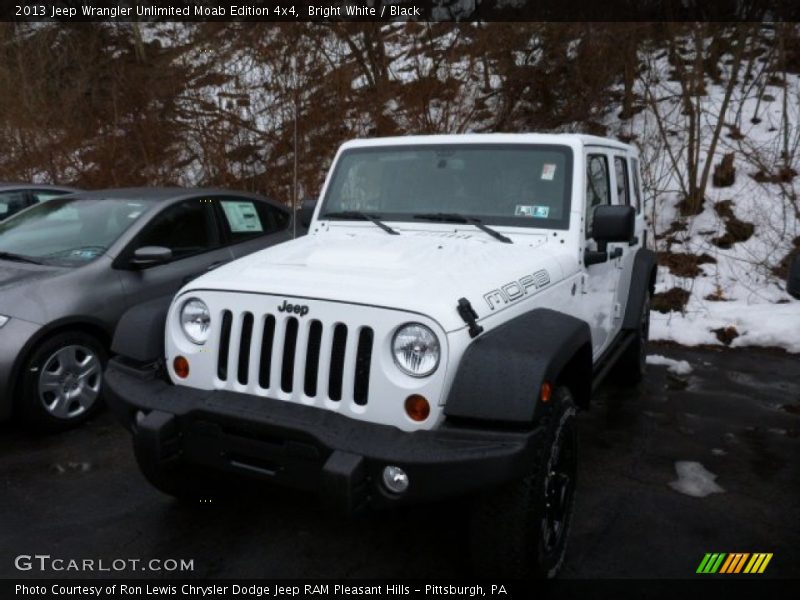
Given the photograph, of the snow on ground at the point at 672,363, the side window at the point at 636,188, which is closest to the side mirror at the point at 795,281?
the side window at the point at 636,188

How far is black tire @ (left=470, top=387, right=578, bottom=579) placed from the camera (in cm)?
247

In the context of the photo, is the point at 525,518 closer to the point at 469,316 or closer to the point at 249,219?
the point at 469,316

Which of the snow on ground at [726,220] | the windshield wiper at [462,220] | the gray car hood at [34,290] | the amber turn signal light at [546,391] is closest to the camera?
the amber turn signal light at [546,391]

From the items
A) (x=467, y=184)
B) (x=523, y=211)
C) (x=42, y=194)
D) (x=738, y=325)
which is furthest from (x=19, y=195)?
(x=738, y=325)

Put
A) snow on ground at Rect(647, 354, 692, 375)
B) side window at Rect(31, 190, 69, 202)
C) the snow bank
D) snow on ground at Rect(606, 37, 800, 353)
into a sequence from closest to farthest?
snow on ground at Rect(647, 354, 692, 375) → the snow bank → snow on ground at Rect(606, 37, 800, 353) → side window at Rect(31, 190, 69, 202)

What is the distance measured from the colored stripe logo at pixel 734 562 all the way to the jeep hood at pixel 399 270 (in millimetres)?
1469

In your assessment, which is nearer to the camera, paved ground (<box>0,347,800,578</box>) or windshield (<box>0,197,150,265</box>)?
paved ground (<box>0,347,800,578</box>)

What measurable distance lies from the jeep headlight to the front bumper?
23 cm

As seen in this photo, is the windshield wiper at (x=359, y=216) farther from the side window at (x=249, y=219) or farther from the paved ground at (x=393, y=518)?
the side window at (x=249, y=219)

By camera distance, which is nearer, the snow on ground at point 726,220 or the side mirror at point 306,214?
the side mirror at point 306,214

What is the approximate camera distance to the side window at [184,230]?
490 cm

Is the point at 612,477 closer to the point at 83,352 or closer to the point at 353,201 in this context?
the point at 353,201

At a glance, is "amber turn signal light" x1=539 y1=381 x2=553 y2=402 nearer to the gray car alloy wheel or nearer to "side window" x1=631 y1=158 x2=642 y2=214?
"side window" x1=631 y1=158 x2=642 y2=214

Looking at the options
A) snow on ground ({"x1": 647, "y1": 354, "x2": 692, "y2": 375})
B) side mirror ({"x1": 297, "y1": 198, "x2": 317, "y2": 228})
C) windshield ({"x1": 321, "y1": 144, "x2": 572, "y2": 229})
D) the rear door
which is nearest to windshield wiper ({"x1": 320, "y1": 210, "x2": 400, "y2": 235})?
windshield ({"x1": 321, "y1": 144, "x2": 572, "y2": 229})
